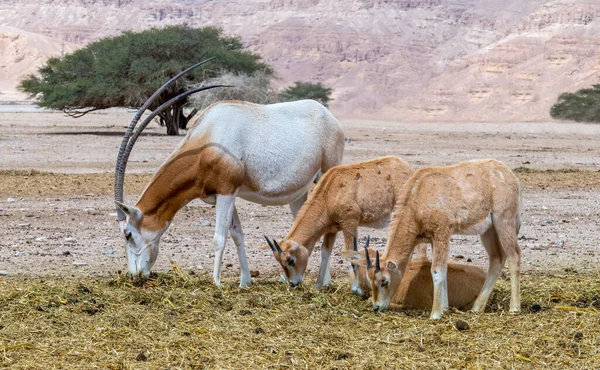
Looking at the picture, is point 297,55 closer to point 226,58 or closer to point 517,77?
point 517,77

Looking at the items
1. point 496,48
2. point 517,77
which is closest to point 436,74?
point 496,48

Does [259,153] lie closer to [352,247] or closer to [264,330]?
[352,247]

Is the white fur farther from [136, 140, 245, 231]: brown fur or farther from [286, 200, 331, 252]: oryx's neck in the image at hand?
[286, 200, 331, 252]: oryx's neck

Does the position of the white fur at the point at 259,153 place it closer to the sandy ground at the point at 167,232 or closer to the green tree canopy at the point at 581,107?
the sandy ground at the point at 167,232

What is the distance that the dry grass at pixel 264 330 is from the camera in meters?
6.51

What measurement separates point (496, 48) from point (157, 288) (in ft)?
367

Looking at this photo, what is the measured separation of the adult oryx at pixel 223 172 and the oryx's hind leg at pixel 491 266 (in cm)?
216

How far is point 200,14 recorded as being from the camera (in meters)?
157

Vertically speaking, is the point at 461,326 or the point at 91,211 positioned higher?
the point at 461,326

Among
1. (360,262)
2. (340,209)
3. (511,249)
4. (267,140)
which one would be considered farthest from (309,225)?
(511,249)

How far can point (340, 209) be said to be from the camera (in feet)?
28.2

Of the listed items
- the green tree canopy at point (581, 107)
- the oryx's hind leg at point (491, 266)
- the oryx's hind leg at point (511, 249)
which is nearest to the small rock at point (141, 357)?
the oryx's hind leg at point (491, 266)

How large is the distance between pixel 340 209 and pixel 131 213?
1.97 meters

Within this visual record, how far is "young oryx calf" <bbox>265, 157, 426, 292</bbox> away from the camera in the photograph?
334 inches
